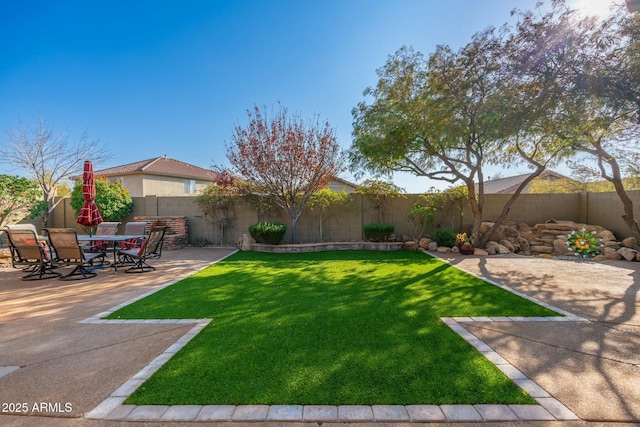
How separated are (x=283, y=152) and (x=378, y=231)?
173 inches

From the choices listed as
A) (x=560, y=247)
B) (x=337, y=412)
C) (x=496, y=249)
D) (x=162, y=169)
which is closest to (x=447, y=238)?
(x=496, y=249)

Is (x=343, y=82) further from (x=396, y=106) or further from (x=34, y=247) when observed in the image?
(x=34, y=247)

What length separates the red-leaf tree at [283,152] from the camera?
9.91 meters

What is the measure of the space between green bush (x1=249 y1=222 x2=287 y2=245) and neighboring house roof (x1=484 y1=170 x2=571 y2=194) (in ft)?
49.7

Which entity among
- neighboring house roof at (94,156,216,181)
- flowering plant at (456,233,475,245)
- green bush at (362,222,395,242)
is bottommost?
flowering plant at (456,233,475,245)

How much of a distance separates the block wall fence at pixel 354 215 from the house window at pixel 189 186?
9516mm

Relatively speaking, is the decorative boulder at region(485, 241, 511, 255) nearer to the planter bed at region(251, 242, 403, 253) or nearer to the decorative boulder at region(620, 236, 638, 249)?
the planter bed at region(251, 242, 403, 253)

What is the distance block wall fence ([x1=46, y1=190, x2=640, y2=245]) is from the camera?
36.4 feet

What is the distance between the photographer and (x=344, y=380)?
229 cm

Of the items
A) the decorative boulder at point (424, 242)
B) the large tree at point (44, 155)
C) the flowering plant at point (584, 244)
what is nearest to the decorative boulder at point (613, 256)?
the flowering plant at point (584, 244)

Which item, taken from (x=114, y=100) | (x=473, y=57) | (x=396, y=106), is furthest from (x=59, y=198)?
(x=473, y=57)

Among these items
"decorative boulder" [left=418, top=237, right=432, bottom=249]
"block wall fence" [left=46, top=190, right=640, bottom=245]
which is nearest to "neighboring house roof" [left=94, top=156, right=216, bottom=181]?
"block wall fence" [left=46, top=190, right=640, bottom=245]

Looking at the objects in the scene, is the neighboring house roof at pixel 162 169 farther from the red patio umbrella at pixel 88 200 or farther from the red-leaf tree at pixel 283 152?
the red patio umbrella at pixel 88 200

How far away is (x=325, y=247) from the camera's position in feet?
33.7
